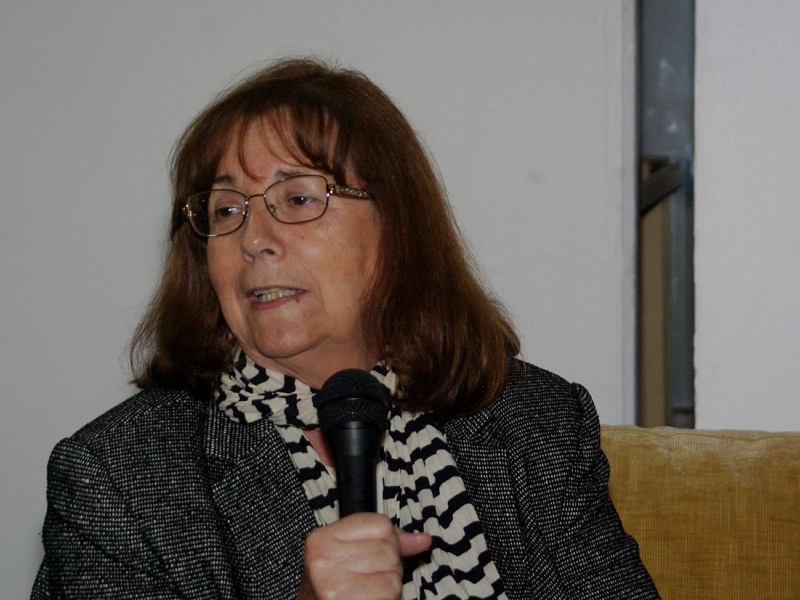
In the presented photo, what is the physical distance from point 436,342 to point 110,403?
116cm

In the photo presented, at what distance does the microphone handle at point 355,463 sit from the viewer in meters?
1.11

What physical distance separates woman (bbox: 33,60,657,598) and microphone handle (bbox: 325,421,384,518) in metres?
0.47

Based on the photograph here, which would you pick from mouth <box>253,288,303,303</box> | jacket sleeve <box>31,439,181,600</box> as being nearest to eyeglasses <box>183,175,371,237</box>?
mouth <box>253,288,303,303</box>

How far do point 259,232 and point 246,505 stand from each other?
483 mm

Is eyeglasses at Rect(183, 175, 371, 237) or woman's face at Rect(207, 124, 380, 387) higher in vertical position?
eyeglasses at Rect(183, 175, 371, 237)

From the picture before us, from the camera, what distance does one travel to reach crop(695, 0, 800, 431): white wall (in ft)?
8.43

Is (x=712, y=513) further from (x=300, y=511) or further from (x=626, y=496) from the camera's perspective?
(x=300, y=511)

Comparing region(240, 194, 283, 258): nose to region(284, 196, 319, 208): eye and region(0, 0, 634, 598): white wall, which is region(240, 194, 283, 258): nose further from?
region(0, 0, 634, 598): white wall

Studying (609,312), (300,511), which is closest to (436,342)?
(300,511)

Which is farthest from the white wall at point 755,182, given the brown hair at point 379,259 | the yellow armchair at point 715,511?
the brown hair at point 379,259

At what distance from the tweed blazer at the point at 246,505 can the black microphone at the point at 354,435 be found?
470mm

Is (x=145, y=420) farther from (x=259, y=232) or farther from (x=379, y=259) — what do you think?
(x=379, y=259)

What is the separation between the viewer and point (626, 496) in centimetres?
202

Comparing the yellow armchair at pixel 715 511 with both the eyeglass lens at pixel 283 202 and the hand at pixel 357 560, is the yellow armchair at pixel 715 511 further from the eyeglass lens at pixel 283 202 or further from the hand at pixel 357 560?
the hand at pixel 357 560
